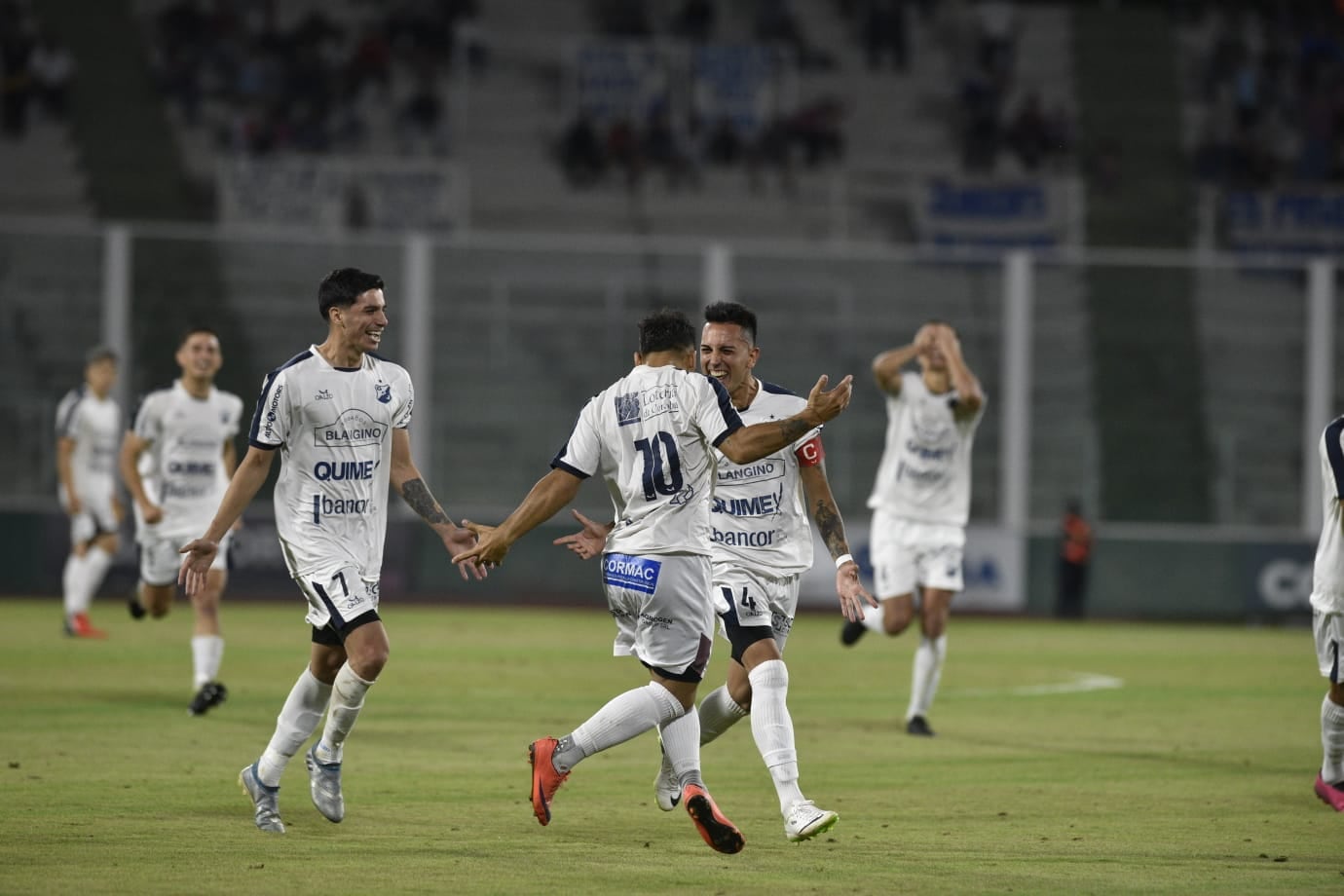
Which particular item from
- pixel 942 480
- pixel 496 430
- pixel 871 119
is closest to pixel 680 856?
pixel 942 480

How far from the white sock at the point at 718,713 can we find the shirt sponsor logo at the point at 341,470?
7.13 ft

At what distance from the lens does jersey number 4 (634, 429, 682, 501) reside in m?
8.18

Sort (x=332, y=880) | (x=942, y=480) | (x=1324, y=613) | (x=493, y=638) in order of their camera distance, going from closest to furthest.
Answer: (x=332, y=880) < (x=1324, y=613) < (x=942, y=480) < (x=493, y=638)

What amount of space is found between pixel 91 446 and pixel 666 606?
→ 43.0 ft

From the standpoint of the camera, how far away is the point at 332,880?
748cm

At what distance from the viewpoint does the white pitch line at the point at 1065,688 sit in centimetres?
1631

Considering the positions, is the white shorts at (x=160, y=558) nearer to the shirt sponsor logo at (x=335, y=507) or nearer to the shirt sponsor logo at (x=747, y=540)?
the shirt sponsor logo at (x=335, y=507)

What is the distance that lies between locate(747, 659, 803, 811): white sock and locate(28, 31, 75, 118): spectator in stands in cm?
2948

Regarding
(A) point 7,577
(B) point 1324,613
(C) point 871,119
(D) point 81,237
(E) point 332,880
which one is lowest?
(A) point 7,577

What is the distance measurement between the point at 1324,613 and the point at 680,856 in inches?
150

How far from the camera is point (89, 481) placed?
64.8 ft

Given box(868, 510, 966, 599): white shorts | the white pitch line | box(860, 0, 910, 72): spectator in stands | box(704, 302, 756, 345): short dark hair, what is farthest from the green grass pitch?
box(860, 0, 910, 72): spectator in stands

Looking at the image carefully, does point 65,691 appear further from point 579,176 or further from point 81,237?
point 579,176

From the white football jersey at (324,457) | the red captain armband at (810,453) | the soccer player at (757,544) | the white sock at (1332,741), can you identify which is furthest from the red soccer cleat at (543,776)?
the white sock at (1332,741)
